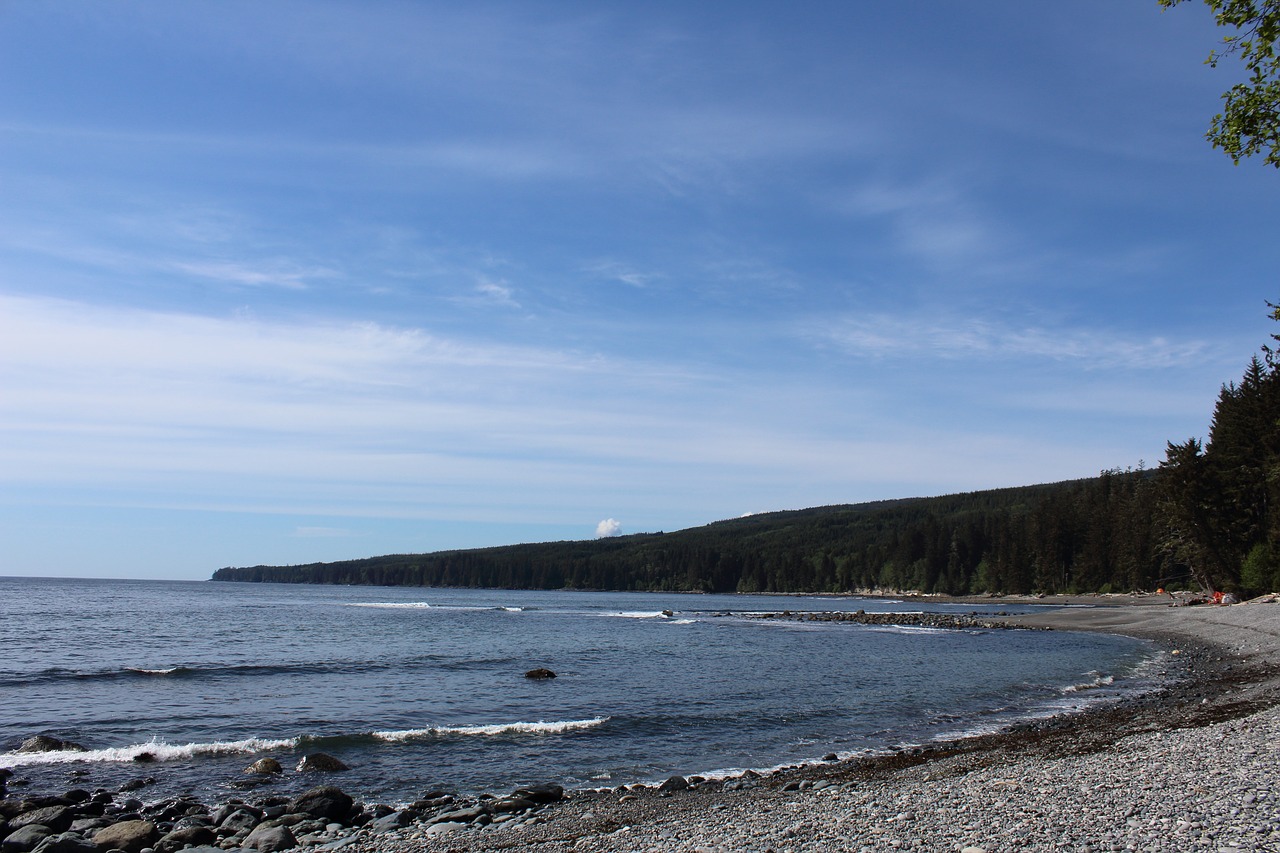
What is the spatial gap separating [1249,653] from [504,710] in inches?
1208

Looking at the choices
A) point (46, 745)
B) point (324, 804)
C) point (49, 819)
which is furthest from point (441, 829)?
point (46, 745)

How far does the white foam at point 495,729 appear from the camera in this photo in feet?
71.1

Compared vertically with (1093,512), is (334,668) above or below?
below

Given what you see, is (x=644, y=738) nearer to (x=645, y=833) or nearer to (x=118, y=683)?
(x=645, y=833)

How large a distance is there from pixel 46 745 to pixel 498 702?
1272cm

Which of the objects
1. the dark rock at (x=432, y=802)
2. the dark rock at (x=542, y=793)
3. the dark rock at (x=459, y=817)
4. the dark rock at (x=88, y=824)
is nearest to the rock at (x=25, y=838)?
the dark rock at (x=88, y=824)

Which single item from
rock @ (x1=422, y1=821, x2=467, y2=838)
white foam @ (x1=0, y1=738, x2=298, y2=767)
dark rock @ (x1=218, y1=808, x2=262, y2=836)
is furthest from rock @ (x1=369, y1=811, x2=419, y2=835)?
white foam @ (x1=0, y1=738, x2=298, y2=767)

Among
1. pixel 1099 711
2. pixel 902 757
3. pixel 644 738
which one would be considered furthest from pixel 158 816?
pixel 1099 711

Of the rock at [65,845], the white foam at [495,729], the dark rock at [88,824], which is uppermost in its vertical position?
the rock at [65,845]

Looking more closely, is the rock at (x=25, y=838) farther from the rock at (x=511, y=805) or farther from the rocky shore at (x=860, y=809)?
the rock at (x=511, y=805)

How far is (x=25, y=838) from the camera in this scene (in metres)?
12.8

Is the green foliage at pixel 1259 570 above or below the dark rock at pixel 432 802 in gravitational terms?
above

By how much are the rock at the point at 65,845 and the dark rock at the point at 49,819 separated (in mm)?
1580

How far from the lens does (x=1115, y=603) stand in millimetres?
81562
